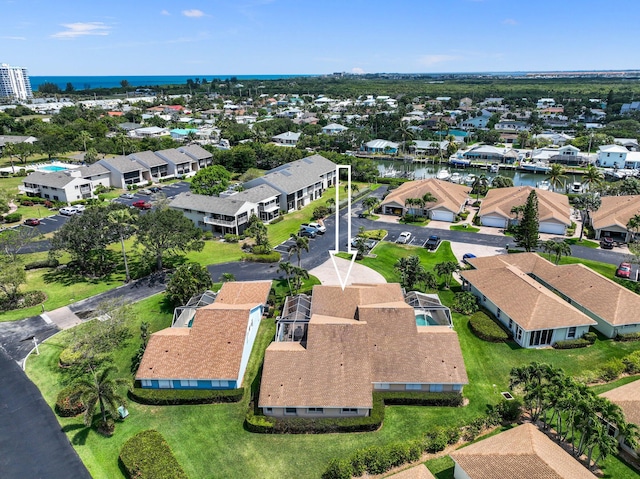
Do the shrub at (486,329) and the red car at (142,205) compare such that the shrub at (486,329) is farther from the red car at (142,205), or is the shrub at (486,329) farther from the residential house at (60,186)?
the residential house at (60,186)

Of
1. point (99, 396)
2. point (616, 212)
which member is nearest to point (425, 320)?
point (99, 396)

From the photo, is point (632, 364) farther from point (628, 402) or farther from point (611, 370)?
point (628, 402)

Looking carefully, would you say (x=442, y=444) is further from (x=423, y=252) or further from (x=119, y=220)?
(x=119, y=220)

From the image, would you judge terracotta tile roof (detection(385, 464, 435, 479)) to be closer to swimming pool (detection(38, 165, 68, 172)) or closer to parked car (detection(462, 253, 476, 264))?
parked car (detection(462, 253, 476, 264))

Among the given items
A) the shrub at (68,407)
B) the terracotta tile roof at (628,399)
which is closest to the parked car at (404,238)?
the terracotta tile roof at (628,399)

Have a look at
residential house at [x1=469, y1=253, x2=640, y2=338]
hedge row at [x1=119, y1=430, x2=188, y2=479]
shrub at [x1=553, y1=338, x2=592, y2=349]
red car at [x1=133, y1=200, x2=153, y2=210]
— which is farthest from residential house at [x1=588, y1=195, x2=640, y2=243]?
red car at [x1=133, y1=200, x2=153, y2=210]
